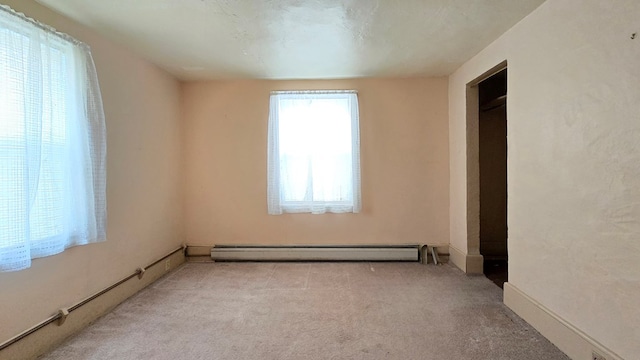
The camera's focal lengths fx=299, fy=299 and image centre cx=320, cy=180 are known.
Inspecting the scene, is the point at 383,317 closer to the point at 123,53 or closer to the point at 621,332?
the point at 621,332

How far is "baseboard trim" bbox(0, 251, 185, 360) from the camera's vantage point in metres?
1.76

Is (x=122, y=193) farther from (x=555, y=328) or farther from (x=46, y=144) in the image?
(x=555, y=328)

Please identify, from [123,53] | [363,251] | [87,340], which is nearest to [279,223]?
[363,251]

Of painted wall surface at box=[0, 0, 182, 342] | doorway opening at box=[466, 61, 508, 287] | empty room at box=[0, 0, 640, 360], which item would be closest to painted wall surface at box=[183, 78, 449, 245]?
empty room at box=[0, 0, 640, 360]

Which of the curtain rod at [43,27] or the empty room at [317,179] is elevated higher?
the curtain rod at [43,27]

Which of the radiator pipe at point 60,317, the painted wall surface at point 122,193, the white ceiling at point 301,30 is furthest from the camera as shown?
the white ceiling at point 301,30

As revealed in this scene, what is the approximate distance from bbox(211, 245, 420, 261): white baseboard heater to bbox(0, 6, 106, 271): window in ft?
5.32

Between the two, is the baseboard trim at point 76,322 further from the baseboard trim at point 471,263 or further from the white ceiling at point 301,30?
the baseboard trim at point 471,263

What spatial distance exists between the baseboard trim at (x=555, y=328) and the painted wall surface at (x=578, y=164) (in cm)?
4

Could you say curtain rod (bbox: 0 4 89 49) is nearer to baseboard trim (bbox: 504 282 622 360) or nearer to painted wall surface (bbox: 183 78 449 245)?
painted wall surface (bbox: 183 78 449 245)

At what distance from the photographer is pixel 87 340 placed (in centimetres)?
202

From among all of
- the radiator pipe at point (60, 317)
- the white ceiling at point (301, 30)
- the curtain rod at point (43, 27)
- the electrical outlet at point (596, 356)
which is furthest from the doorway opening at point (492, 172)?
the curtain rod at point (43, 27)

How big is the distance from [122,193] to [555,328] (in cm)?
→ 342

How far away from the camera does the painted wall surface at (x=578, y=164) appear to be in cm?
144
